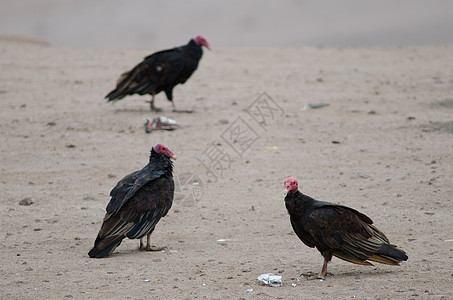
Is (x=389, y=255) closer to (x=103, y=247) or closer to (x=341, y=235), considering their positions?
(x=341, y=235)

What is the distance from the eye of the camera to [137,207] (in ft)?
16.5

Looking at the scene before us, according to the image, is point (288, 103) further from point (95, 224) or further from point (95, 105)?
point (95, 224)

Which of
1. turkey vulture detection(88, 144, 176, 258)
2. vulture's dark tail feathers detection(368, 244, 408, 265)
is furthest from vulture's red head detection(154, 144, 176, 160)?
vulture's dark tail feathers detection(368, 244, 408, 265)

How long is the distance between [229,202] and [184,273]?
1971 millimetres

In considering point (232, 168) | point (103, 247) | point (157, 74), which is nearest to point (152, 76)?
point (157, 74)

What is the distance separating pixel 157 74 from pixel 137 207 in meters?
4.47

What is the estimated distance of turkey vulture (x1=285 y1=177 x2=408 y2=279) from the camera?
4285mm

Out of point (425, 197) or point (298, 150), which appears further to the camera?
point (298, 150)

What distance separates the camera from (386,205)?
605 cm

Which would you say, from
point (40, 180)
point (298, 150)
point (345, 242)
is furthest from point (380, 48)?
point (345, 242)

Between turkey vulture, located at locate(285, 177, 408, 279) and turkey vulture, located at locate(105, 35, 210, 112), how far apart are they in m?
5.15

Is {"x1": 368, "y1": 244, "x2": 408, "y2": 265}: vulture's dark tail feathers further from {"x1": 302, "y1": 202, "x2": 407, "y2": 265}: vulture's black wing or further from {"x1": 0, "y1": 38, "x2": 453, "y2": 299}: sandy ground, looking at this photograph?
{"x1": 0, "y1": 38, "x2": 453, "y2": 299}: sandy ground

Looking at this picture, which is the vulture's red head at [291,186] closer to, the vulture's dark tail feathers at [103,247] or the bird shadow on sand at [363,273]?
the bird shadow on sand at [363,273]

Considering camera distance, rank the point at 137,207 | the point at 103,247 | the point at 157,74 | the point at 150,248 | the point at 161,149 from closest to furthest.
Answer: the point at 103,247
the point at 137,207
the point at 150,248
the point at 161,149
the point at 157,74
